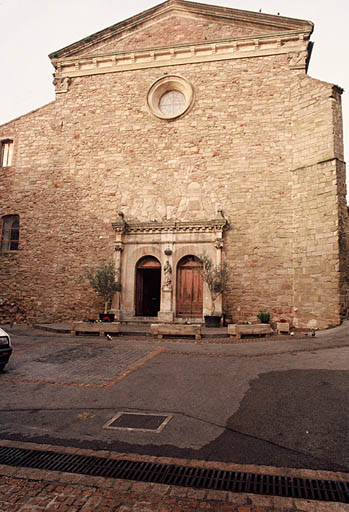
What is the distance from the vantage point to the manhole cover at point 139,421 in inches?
169

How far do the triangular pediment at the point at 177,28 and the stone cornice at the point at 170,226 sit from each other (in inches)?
346

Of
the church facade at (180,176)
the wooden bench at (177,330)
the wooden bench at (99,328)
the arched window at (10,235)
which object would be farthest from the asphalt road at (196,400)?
the arched window at (10,235)

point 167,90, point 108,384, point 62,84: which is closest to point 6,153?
point 62,84

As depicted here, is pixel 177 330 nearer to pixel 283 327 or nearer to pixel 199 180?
pixel 283 327

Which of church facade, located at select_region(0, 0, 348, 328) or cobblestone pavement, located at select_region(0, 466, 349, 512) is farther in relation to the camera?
church facade, located at select_region(0, 0, 348, 328)

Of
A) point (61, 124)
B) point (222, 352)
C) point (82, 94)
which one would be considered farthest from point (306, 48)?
point (222, 352)

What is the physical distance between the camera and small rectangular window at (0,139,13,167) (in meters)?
18.0

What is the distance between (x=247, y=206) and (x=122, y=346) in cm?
820

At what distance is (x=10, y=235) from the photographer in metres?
17.5

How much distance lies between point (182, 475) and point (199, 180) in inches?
533

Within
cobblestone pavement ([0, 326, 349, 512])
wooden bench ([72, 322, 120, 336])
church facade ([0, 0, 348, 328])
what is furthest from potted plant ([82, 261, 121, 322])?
cobblestone pavement ([0, 326, 349, 512])

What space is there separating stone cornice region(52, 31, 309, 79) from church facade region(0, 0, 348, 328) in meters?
0.05

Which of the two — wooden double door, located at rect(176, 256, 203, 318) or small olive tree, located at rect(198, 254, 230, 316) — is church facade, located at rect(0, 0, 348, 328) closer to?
wooden double door, located at rect(176, 256, 203, 318)

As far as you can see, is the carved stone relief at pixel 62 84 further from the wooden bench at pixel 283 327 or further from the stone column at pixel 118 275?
the wooden bench at pixel 283 327
